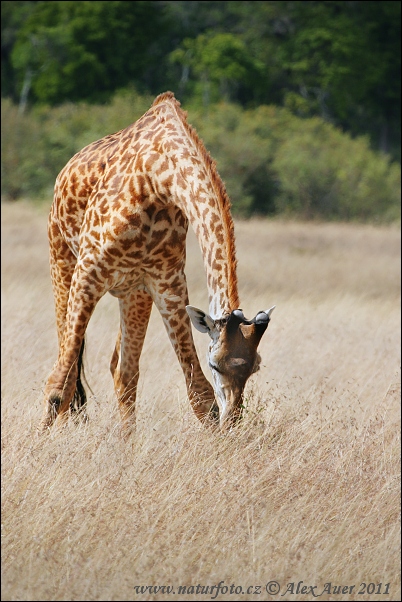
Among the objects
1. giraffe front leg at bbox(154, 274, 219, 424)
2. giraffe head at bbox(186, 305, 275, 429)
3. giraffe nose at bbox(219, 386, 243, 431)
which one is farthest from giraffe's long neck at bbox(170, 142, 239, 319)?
giraffe front leg at bbox(154, 274, 219, 424)

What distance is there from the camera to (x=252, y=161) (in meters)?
28.6

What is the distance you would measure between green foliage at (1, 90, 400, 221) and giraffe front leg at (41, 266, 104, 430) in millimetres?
21041

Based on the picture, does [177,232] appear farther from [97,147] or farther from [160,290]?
[97,147]

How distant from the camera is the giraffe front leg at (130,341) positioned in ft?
21.5

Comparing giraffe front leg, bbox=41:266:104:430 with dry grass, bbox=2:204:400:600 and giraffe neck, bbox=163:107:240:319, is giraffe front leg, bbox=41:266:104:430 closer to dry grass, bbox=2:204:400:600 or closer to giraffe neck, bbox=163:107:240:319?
dry grass, bbox=2:204:400:600

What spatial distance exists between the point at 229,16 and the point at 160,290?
4112 cm

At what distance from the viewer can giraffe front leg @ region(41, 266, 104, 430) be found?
590cm

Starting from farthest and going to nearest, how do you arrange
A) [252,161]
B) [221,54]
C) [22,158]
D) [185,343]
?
[221,54]
[22,158]
[252,161]
[185,343]

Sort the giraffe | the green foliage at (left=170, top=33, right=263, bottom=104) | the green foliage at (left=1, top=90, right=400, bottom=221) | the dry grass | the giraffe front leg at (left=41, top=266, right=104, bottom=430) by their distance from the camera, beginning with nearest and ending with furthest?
the dry grass
the giraffe
the giraffe front leg at (left=41, top=266, right=104, bottom=430)
the green foliage at (left=1, top=90, right=400, bottom=221)
the green foliage at (left=170, top=33, right=263, bottom=104)

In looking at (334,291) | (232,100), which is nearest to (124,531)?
(334,291)

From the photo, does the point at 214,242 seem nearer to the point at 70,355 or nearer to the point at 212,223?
the point at 212,223

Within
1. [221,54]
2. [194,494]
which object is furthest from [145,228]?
[221,54]

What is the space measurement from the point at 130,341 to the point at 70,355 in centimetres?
76

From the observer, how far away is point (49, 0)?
4222 centimetres
